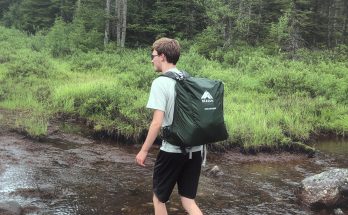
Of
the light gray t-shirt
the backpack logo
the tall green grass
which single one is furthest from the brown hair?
the tall green grass

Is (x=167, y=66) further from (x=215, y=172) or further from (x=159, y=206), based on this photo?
(x=215, y=172)

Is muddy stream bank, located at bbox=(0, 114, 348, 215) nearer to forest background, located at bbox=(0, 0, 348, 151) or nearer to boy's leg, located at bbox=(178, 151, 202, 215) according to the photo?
forest background, located at bbox=(0, 0, 348, 151)

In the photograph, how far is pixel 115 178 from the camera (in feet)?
26.2

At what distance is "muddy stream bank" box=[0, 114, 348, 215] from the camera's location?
670 cm

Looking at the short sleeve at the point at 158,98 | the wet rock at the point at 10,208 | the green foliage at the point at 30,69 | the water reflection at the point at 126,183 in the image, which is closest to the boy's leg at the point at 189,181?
the short sleeve at the point at 158,98

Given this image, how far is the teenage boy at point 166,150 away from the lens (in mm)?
4148

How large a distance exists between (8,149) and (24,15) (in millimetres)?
35705

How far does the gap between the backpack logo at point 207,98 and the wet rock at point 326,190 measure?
3862mm

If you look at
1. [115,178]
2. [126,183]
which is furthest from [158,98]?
[115,178]

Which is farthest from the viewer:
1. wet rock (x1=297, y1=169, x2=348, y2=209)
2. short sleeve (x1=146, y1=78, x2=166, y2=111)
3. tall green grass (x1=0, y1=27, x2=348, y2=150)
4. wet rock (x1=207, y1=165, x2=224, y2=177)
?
tall green grass (x1=0, y1=27, x2=348, y2=150)

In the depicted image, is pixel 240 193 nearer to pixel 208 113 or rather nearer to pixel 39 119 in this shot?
pixel 208 113

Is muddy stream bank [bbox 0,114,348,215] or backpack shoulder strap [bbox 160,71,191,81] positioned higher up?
backpack shoulder strap [bbox 160,71,191,81]

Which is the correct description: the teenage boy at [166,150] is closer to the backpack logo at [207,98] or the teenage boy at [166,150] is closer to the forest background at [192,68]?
the backpack logo at [207,98]

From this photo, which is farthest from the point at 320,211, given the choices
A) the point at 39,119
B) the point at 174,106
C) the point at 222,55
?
the point at 222,55
